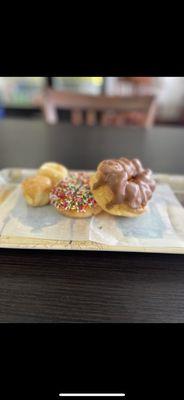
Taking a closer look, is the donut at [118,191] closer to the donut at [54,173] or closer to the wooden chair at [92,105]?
the donut at [54,173]

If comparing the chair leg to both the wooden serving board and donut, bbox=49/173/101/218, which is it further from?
the wooden serving board

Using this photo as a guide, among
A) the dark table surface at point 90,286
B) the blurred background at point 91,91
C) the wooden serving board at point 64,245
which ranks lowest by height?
the dark table surface at point 90,286

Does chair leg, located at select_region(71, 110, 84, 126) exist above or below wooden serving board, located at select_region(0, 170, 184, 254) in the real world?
above

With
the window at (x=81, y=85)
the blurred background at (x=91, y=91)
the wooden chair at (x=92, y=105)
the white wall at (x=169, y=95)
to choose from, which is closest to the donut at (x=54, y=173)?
the wooden chair at (x=92, y=105)

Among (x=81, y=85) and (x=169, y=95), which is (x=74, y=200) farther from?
(x=169, y=95)

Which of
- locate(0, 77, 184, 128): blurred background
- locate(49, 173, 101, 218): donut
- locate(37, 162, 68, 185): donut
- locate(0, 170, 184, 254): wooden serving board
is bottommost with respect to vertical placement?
locate(0, 170, 184, 254): wooden serving board

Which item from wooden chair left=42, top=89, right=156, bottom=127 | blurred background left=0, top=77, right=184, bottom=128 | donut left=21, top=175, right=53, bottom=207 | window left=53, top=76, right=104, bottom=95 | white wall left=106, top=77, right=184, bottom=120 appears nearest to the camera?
donut left=21, top=175, right=53, bottom=207

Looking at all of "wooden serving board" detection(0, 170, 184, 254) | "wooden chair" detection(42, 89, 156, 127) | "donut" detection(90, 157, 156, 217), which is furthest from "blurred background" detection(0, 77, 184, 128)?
"wooden serving board" detection(0, 170, 184, 254)
